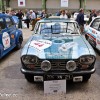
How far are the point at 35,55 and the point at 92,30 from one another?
4284 mm

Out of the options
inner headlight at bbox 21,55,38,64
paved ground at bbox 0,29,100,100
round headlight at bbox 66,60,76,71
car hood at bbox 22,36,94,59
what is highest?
car hood at bbox 22,36,94,59

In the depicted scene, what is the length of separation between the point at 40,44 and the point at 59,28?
1.28m

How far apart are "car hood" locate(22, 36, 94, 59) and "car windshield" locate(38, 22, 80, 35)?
52 centimetres

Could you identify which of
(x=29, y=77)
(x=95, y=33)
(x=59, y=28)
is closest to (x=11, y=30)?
(x=59, y=28)

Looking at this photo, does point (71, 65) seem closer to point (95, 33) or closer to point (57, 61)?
point (57, 61)

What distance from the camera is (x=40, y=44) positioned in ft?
15.6

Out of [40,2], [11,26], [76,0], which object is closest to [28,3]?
[40,2]

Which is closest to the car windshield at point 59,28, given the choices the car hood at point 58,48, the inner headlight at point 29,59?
the car hood at point 58,48

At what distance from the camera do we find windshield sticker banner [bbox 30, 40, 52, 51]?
455cm

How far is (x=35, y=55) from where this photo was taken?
4.22m

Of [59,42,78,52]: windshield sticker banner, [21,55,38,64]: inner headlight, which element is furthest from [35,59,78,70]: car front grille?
[59,42,78,52]: windshield sticker banner

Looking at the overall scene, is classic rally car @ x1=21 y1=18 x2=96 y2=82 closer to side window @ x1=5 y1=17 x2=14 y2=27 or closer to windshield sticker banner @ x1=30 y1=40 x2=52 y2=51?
windshield sticker banner @ x1=30 y1=40 x2=52 y2=51

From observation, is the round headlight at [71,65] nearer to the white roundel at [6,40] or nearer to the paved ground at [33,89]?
Answer: the paved ground at [33,89]

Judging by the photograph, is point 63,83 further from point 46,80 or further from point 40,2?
point 40,2
